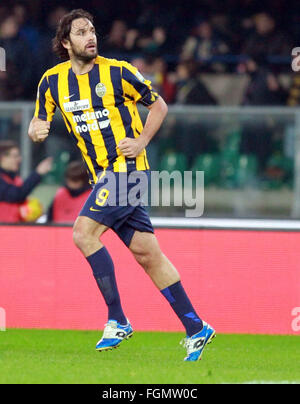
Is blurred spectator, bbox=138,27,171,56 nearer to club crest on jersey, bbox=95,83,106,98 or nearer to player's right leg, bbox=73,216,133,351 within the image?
club crest on jersey, bbox=95,83,106,98

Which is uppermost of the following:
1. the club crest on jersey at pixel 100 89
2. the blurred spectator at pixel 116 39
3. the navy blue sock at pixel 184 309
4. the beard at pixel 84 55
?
the blurred spectator at pixel 116 39

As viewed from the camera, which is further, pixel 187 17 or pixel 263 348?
pixel 187 17

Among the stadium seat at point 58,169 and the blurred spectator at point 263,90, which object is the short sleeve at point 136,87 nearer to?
the stadium seat at point 58,169

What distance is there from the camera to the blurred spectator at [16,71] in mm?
10758

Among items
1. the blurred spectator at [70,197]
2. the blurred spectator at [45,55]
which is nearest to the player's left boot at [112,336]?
the blurred spectator at [70,197]

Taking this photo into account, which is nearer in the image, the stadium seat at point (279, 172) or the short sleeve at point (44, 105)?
the short sleeve at point (44, 105)

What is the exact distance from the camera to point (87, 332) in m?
7.06

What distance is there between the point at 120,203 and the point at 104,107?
552mm

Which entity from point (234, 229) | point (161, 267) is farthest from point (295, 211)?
point (161, 267)

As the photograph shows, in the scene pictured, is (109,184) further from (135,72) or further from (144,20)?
(144,20)

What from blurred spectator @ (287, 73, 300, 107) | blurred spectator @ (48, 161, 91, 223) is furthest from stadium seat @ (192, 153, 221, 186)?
blurred spectator @ (287, 73, 300, 107)

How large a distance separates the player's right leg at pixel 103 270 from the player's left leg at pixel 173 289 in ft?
0.61

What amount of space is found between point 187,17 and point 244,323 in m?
6.05

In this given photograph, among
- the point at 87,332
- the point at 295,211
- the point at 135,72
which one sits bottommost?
the point at 87,332
